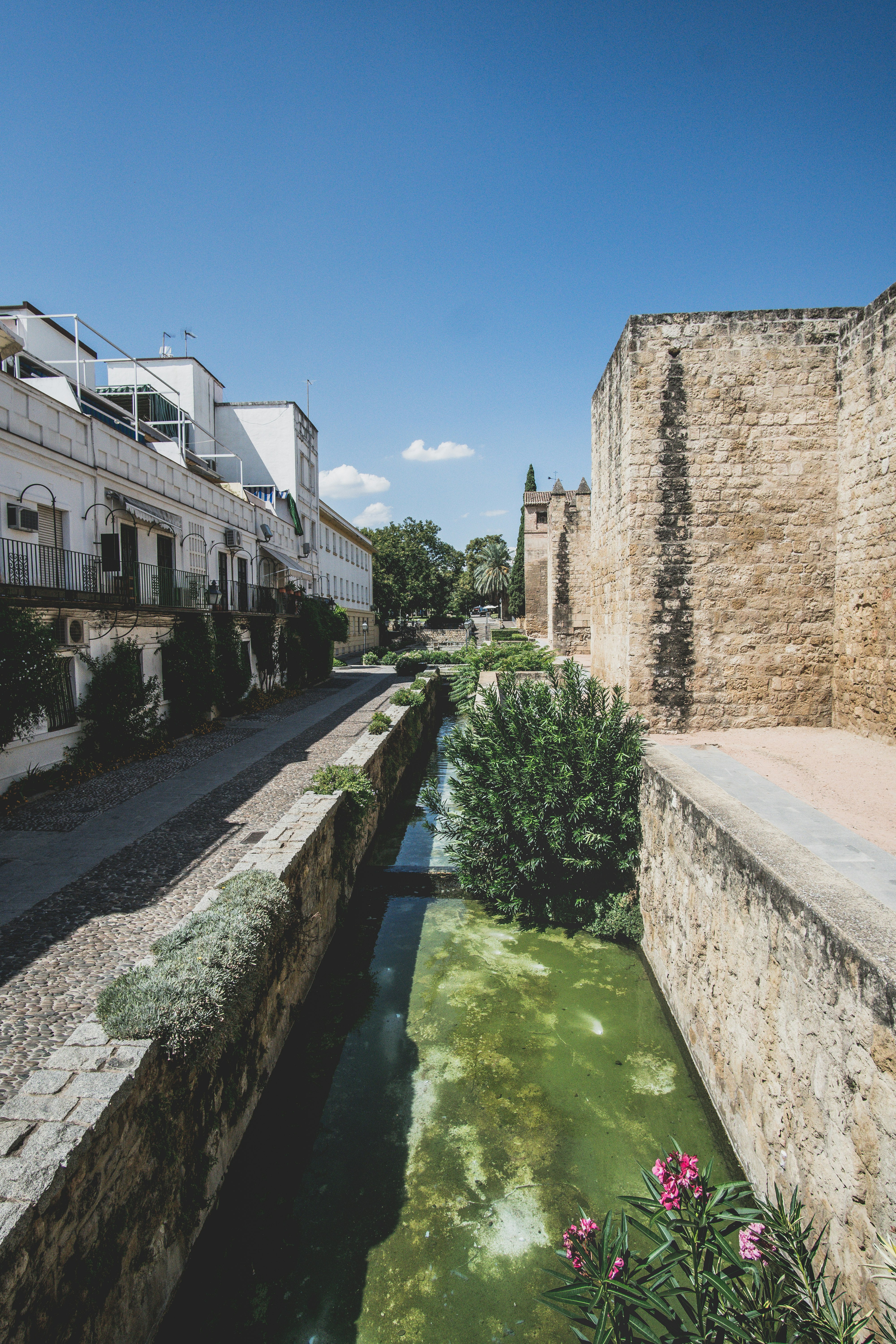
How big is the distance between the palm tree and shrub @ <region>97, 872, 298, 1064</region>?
56.6 metres

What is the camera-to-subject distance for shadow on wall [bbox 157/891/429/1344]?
3.46 metres

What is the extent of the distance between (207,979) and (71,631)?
832 cm

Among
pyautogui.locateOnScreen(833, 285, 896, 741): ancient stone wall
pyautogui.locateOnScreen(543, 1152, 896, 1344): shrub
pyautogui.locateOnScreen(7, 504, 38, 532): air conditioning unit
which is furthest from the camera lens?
pyautogui.locateOnScreen(7, 504, 38, 532): air conditioning unit

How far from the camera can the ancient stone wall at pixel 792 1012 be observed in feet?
8.92

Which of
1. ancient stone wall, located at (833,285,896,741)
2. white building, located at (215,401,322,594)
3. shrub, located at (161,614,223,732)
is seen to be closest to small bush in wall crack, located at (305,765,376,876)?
ancient stone wall, located at (833,285,896,741)

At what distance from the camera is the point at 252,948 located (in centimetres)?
441

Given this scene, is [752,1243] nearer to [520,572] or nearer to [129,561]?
[129,561]

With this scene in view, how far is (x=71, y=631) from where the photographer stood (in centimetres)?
1045

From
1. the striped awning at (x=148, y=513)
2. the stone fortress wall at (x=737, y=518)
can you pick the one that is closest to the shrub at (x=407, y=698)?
the striped awning at (x=148, y=513)

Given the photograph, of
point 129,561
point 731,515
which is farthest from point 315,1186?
point 129,561

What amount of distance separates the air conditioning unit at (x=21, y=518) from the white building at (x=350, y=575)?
71.9ft

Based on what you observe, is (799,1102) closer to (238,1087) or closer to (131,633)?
(238,1087)

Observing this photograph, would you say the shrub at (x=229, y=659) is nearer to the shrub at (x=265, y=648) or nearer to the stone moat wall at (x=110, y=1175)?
the shrub at (x=265, y=648)

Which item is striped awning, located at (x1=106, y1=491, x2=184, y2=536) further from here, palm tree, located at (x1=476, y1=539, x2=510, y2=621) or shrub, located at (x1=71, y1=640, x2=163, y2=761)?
palm tree, located at (x1=476, y1=539, x2=510, y2=621)
